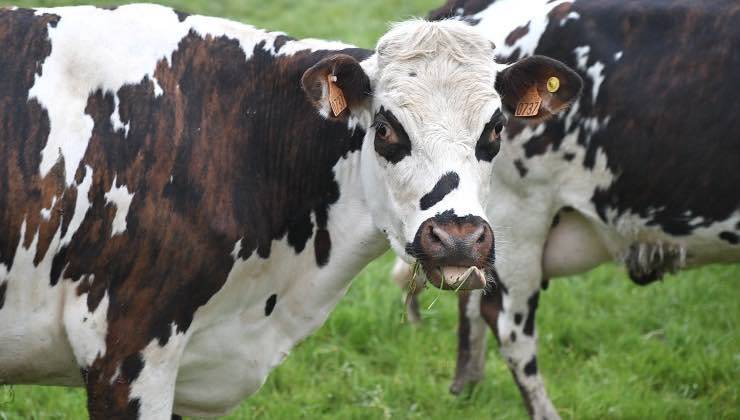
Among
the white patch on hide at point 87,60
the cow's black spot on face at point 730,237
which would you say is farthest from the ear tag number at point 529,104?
the cow's black spot on face at point 730,237

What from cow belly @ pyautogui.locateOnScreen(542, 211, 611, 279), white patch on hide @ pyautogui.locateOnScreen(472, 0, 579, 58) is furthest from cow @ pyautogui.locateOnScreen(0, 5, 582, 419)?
cow belly @ pyautogui.locateOnScreen(542, 211, 611, 279)

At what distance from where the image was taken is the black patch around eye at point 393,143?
12.4ft

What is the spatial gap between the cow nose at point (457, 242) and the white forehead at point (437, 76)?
0.36 m

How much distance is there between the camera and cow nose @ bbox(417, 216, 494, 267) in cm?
351

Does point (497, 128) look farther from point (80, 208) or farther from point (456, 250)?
point (80, 208)

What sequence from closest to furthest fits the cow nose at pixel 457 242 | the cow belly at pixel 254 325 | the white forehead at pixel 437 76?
the cow nose at pixel 457 242
the white forehead at pixel 437 76
the cow belly at pixel 254 325

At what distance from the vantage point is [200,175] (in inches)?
156

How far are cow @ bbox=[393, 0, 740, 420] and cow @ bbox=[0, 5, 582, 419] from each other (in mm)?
876

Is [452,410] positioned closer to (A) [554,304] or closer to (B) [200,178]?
(A) [554,304]

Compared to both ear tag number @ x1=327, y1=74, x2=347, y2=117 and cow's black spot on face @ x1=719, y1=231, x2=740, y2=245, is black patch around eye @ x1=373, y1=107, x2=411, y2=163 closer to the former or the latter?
ear tag number @ x1=327, y1=74, x2=347, y2=117

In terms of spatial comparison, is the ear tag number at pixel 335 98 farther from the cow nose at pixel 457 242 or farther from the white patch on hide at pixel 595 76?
the white patch on hide at pixel 595 76

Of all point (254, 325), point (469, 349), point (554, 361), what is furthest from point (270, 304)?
point (554, 361)

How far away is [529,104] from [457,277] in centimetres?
92

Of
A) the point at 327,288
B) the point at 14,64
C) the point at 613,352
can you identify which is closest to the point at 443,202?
the point at 327,288
